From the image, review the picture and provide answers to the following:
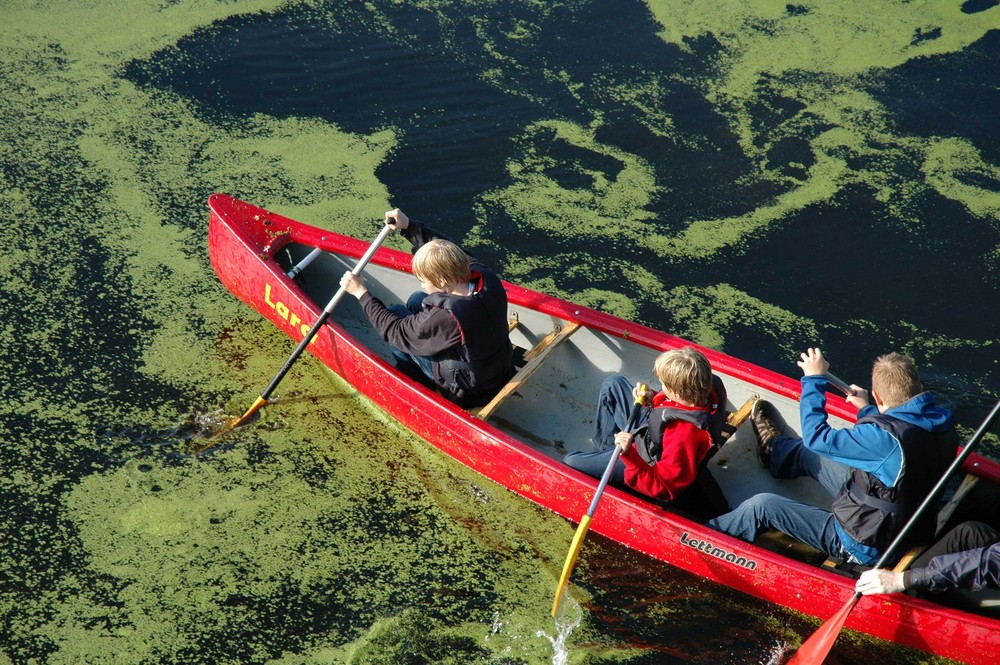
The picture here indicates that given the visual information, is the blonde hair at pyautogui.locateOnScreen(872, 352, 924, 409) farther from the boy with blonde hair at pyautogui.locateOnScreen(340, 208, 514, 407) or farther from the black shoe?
the boy with blonde hair at pyautogui.locateOnScreen(340, 208, 514, 407)

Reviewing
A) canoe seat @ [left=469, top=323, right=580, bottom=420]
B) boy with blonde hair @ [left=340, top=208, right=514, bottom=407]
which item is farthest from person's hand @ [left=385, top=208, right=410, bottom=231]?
canoe seat @ [left=469, top=323, right=580, bottom=420]

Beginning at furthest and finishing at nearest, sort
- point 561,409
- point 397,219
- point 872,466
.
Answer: point 561,409
point 397,219
point 872,466

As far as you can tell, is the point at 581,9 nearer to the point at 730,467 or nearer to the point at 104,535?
the point at 730,467

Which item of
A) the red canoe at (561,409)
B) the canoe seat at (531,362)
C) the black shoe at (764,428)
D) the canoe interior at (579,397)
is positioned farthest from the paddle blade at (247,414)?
the black shoe at (764,428)

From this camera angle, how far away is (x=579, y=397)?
4520 millimetres

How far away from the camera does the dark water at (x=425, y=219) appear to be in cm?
366

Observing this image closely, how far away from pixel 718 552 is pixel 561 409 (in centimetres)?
115

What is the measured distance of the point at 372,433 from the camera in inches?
174

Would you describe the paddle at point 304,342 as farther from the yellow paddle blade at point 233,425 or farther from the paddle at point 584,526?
the paddle at point 584,526

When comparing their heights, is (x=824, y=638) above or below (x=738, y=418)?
below

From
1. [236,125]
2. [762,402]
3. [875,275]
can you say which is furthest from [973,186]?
[236,125]

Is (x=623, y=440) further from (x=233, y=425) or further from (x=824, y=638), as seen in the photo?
(x=233, y=425)

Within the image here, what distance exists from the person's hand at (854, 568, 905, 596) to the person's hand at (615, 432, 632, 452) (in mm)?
929

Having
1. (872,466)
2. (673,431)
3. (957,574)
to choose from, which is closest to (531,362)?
(673,431)
